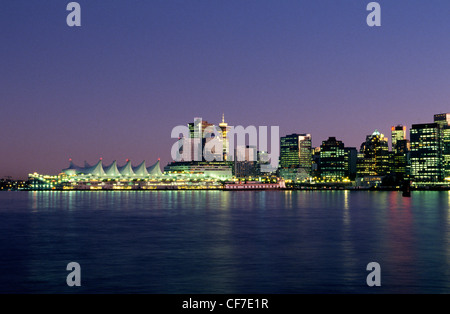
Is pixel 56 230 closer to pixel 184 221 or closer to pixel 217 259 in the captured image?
pixel 184 221

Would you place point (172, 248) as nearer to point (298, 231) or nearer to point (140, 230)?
point (140, 230)

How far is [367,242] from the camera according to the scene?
36344 millimetres

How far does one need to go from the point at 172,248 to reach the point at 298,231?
1498cm

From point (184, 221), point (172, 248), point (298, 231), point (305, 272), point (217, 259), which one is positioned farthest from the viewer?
point (184, 221)

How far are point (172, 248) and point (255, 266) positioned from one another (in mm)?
8429

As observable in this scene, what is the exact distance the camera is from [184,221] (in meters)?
53.8

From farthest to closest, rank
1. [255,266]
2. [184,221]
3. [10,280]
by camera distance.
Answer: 1. [184,221]
2. [255,266]
3. [10,280]
